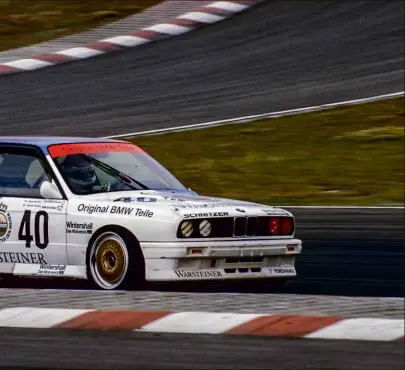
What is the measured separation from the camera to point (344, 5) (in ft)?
76.0

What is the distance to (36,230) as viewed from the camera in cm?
1048

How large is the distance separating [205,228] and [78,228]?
940 millimetres

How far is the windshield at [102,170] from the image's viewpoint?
34.9 ft

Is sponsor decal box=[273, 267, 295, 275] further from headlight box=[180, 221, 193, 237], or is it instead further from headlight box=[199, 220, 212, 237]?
headlight box=[180, 221, 193, 237]

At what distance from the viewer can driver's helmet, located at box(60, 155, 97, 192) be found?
10625 mm

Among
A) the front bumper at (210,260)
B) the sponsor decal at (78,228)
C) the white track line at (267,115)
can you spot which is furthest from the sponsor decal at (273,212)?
the white track line at (267,115)

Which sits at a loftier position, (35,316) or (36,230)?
(36,230)

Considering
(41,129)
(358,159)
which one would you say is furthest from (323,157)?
(41,129)

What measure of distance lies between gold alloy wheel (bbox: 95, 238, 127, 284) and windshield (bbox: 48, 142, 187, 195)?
2.03 ft

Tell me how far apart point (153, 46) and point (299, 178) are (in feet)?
23.3

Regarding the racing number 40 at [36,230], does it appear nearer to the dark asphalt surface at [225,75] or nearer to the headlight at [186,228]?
the headlight at [186,228]

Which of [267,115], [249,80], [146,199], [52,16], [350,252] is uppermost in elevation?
[52,16]

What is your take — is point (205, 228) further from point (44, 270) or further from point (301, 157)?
point (301, 157)

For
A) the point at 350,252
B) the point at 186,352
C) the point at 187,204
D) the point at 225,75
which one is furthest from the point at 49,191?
the point at 225,75
